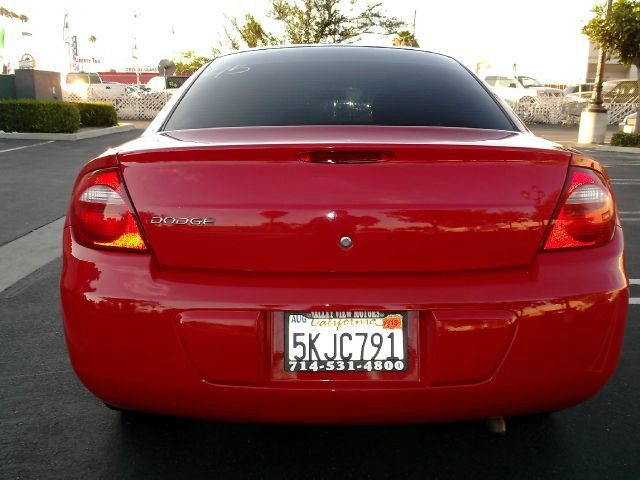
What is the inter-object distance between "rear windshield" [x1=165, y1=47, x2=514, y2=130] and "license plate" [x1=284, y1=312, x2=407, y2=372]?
3.00 ft

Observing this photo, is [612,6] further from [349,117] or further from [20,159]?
[349,117]

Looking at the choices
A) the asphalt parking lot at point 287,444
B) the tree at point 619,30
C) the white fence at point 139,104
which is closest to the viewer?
the asphalt parking lot at point 287,444

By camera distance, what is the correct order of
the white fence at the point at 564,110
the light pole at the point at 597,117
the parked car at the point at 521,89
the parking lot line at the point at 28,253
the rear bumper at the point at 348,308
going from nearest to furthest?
1. the rear bumper at the point at 348,308
2. the parking lot line at the point at 28,253
3. the light pole at the point at 597,117
4. the white fence at the point at 564,110
5. the parked car at the point at 521,89

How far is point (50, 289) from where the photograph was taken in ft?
14.4

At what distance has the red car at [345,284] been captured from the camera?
1.88 meters

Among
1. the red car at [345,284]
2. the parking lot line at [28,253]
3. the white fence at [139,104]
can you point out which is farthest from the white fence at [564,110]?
the red car at [345,284]

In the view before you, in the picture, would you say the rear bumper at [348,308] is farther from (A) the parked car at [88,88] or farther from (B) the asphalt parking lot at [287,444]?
(A) the parked car at [88,88]

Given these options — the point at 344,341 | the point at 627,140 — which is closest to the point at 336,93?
the point at 344,341

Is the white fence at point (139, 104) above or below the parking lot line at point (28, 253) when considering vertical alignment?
below

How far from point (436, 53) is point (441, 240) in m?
1.74

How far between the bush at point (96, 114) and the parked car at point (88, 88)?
1060 cm

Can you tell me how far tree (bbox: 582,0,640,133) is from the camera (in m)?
15.5

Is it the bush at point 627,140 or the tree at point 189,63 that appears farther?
the tree at point 189,63

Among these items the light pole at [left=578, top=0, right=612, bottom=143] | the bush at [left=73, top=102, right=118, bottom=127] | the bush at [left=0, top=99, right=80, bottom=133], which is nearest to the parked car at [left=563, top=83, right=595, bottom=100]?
the light pole at [left=578, top=0, right=612, bottom=143]
